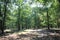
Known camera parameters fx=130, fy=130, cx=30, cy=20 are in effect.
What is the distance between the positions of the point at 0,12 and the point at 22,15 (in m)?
15.4

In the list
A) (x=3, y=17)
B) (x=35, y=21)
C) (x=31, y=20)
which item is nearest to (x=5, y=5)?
(x=3, y=17)

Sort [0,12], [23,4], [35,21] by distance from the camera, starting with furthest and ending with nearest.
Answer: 1. [35,21]
2. [23,4]
3. [0,12]

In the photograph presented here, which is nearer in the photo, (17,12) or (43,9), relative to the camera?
(43,9)

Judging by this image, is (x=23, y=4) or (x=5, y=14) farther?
(x=23, y=4)

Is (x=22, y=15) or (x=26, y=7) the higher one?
(x=26, y=7)

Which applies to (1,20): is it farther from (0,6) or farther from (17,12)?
(17,12)

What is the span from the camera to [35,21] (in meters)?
71.5

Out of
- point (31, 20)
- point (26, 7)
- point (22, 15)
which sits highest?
point (26, 7)

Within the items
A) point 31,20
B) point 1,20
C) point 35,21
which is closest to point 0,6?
point 1,20

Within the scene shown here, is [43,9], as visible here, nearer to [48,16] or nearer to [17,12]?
[48,16]

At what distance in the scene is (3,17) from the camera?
29797 millimetres

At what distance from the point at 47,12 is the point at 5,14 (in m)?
14.1

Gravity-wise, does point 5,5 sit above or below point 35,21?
above

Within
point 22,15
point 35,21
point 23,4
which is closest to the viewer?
point 23,4
